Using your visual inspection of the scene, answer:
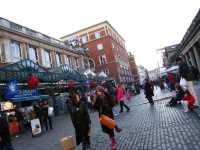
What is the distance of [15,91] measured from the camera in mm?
17828

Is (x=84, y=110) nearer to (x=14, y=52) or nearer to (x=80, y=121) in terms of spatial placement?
(x=80, y=121)

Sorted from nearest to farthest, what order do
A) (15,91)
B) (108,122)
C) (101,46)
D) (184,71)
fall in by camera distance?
1. (108,122)
2. (184,71)
3. (15,91)
4. (101,46)

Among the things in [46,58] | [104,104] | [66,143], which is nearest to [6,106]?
[66,143]

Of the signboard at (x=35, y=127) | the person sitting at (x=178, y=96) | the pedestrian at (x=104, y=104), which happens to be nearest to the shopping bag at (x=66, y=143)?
the pedestrian at (x=104, y=104)

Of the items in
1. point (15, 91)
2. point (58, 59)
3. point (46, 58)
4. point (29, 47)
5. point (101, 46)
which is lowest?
point (15, 91)

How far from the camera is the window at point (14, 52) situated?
25719mm

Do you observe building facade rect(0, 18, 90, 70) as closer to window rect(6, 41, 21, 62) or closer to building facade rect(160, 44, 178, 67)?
window rect(6, 41, 21, 62)

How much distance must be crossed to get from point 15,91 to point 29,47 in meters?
13.4

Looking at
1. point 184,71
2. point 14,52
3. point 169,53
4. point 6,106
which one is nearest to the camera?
point 184,71

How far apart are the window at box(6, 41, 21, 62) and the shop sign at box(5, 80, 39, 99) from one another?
21.3 feet

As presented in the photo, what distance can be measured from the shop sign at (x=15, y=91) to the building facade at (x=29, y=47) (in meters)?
5.51

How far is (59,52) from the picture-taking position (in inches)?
1510

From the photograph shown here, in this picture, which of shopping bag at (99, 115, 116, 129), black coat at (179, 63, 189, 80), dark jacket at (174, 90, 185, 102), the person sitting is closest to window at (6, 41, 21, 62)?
the person sitting

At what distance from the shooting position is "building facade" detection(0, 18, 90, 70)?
25641 mm
